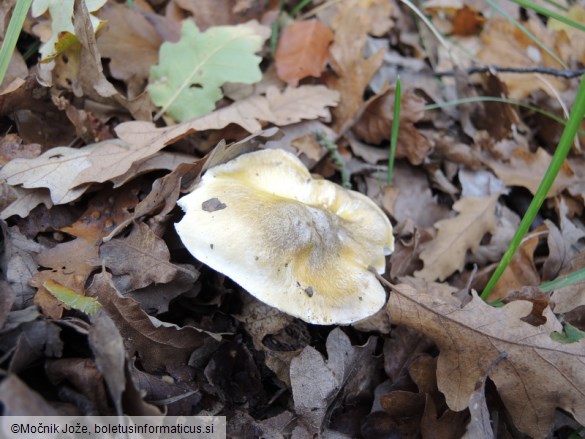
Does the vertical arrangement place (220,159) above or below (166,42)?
below

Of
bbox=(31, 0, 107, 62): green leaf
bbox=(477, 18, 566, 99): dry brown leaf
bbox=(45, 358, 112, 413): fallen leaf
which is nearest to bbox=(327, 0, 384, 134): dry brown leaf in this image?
bbox=(477, 18, 566, 99): dry brown leaf

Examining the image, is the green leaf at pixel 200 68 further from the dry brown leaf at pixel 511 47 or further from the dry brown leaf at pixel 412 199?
the dry brown leaf at pixel 511 47

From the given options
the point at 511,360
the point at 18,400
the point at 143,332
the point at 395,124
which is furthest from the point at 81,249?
the point at 511,360

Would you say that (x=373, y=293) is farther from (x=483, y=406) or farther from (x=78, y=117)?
(x=78, y=117)

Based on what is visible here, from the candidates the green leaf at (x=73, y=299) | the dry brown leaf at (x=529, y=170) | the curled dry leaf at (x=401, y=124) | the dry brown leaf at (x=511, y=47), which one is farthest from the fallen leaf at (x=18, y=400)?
the dry brown leaf at (x=511, y=47)

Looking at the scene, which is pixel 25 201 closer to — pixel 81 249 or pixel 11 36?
pixel 81 249

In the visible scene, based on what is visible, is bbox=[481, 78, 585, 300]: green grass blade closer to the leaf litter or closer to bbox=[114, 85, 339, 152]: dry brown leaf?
the leaf litter

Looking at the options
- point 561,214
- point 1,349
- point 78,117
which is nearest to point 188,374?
point 1,349
